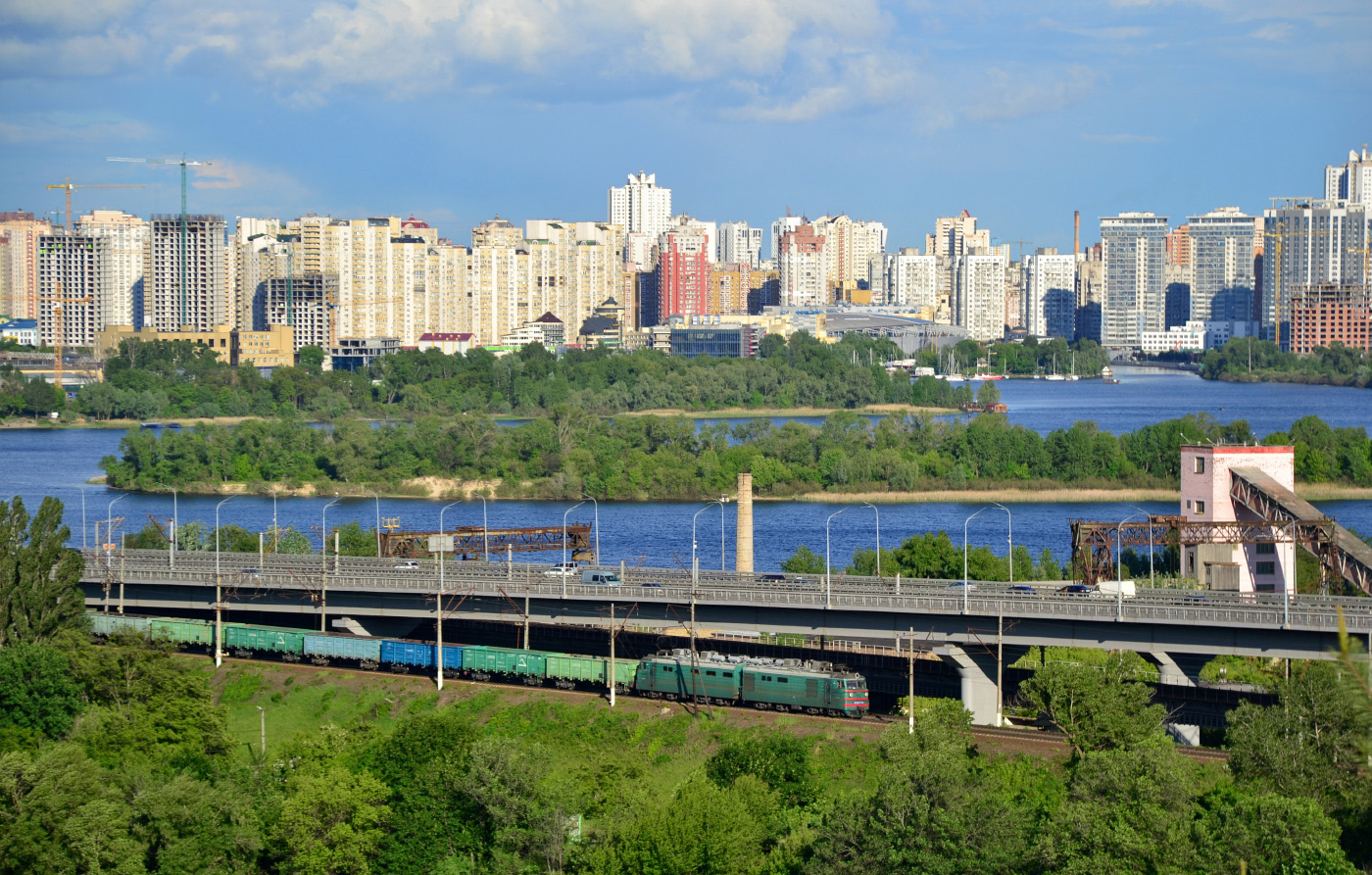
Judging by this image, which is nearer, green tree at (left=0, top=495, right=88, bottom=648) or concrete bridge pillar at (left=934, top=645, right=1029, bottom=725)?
concrete bridge pillar at (left=934, top=645, right=1029, bottom=725)

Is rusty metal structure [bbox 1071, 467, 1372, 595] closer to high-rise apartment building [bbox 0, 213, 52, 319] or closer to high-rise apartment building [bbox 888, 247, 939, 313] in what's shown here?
high-rise apartment building [bbox 0, 213, 52, 319]

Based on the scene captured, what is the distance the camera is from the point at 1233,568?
34719mm

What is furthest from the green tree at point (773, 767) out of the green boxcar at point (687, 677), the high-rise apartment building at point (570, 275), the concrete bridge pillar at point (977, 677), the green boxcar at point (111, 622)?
the high-rise apartment building at point (570, 275)

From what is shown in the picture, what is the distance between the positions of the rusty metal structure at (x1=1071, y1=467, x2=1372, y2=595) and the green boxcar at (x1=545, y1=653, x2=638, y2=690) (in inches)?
438

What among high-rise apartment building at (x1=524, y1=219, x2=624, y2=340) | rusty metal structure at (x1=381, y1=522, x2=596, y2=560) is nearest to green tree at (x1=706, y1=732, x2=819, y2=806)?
rusty metal structure at (x1=381, y1=522, x2=596, y2=560)

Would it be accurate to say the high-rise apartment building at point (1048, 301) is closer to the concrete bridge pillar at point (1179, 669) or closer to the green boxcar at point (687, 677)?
the concrete bridge pillar at point (1179, 669)

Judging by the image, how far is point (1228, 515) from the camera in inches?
1442

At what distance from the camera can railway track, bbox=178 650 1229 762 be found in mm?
23688

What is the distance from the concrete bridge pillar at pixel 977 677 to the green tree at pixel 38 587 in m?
16.5

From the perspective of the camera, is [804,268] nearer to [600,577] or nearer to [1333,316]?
[1333,316]

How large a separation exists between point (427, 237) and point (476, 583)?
127m

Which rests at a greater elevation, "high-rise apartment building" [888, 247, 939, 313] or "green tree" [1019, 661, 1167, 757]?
"high-rise apartment building" [888, 247, 939, 313]

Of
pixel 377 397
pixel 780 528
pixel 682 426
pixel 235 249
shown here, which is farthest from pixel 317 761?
pixel 235 249

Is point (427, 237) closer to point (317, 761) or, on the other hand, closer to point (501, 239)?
point (501, 239)
